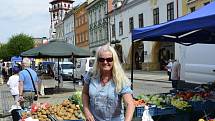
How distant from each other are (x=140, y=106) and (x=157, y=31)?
5.25 ft

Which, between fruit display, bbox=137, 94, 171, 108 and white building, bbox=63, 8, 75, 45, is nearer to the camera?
fruit display, bbox=137, 94, 171, 108

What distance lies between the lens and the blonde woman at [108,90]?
447 cm

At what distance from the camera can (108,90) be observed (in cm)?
452

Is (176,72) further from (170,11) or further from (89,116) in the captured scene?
(170,11)

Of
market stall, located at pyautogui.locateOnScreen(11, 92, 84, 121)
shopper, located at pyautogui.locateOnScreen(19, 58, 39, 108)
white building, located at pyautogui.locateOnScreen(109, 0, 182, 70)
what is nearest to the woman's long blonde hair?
market stall, located at pyautogui.locateOnScreen(11, 92, 84, 121)

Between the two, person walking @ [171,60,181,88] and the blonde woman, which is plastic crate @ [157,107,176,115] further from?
person walking @ [171,60,181,88]

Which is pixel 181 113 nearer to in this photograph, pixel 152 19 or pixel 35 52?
pixel 35 52

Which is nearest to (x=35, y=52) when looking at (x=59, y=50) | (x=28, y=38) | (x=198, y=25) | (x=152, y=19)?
(x=59, y=50)

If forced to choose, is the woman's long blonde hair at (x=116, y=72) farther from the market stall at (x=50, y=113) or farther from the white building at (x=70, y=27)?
the white building at (x=70, y=27)

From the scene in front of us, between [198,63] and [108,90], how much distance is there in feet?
34.1

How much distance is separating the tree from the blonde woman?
277 feet

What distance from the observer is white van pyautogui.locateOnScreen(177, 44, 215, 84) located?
45.0 ft

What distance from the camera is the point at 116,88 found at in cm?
447

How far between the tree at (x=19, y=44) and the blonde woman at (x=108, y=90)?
84.3 meters
